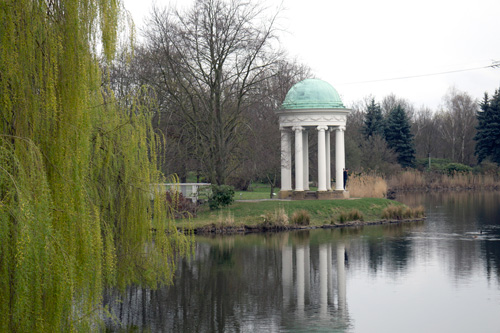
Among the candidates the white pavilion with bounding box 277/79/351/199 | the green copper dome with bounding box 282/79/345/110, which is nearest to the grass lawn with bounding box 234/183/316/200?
the white pavilion with bounding box 277/79/351/199

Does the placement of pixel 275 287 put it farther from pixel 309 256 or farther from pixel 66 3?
pixel 66 3

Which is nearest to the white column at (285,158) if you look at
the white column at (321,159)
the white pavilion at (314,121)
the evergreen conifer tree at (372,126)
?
the white pavilion at (314,121)

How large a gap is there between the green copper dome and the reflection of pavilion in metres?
12.3

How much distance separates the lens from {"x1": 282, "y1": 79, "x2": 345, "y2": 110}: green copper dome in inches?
1387

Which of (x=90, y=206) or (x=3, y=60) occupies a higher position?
(x=3, y=60)

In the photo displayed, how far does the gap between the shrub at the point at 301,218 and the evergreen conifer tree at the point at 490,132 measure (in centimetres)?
4188

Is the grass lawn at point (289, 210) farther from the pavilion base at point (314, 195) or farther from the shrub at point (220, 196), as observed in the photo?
the pavilion base at point (314, 195)

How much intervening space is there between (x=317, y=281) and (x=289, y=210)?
45.2 feet

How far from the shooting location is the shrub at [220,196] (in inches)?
1238

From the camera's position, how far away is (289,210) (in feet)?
104

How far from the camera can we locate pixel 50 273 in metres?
6.94

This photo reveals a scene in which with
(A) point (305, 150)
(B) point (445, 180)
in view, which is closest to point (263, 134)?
(A) point (305, 150)

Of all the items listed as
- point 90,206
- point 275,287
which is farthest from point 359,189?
point 90,206

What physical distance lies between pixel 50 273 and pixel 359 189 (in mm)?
32735
